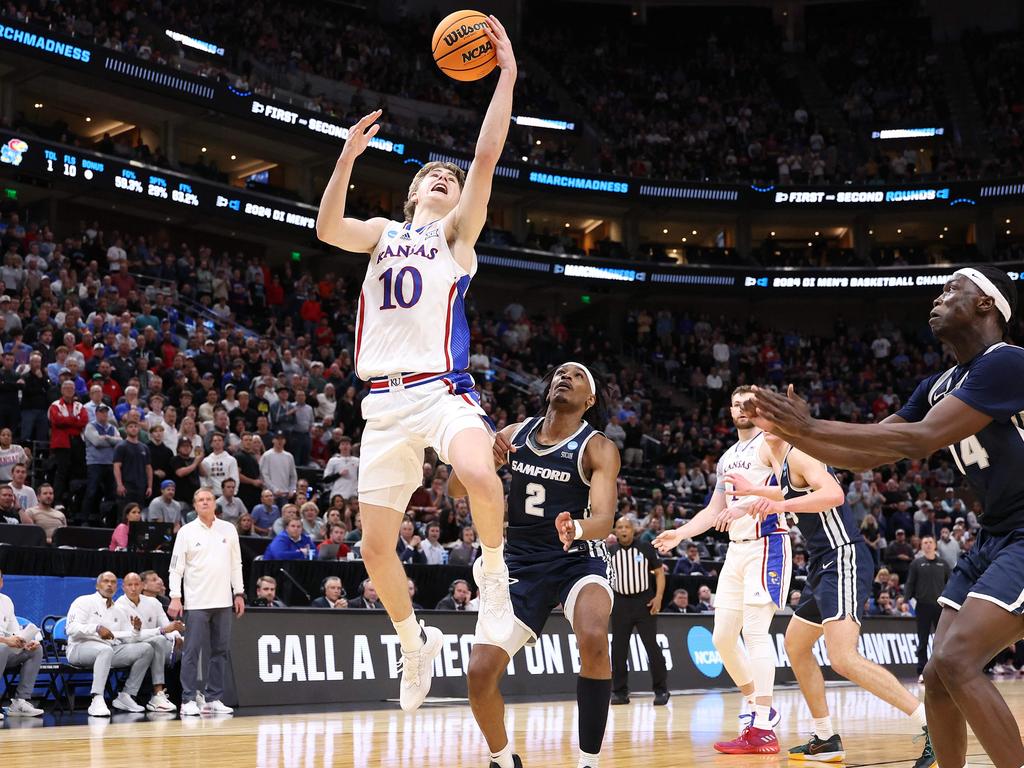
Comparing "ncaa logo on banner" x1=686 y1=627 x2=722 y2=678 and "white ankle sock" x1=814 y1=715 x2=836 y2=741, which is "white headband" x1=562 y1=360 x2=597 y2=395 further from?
"ncaa logo on banner" x1=686 y1=627 x2=722 y2=678

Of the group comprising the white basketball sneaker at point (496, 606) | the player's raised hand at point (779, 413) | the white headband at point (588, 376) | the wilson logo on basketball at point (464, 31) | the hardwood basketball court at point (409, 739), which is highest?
the wilson logo on basketball at point (464, 31)

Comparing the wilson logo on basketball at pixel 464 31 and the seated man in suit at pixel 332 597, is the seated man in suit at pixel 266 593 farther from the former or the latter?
the wilson logo on basketball at pixel 464 31

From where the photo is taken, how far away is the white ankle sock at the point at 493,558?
605cm

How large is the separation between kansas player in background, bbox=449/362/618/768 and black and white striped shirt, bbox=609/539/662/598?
7.50 metres

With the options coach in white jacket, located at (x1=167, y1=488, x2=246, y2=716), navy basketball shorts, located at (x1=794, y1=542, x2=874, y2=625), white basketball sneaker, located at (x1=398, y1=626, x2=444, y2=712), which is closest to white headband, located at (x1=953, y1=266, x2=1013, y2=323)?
white basketball sneaker, located at (x1=398, y1=626, x2=444, y2=712)

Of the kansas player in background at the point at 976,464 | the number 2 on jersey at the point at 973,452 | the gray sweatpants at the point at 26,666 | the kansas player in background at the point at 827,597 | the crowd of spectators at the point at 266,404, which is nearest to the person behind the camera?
the kansas player in background at the point at 976,464

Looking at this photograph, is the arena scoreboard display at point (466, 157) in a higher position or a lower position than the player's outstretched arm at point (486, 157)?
higher

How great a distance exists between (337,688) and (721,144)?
3200 cm

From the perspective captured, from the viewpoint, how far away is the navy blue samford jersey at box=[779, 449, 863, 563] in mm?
8812

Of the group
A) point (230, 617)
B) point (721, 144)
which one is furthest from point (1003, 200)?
point (230, 617)

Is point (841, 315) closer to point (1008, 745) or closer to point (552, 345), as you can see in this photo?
point (552, 345)

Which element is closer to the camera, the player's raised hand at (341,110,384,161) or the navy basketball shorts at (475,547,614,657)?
the player's raised hand at (341,110,384,161)

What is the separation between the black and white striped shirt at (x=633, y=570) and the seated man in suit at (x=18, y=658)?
21.5 feet

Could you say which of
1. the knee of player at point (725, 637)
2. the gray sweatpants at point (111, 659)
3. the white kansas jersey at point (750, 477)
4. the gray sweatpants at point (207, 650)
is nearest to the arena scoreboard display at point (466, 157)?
the gray sweatpants at point (111, 659)
